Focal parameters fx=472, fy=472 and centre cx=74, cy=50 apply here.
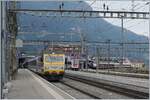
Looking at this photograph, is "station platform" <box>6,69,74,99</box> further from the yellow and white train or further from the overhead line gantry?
the overhead line gantry

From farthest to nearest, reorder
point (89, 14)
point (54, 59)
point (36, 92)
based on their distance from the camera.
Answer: point (89, 14) < point (54, 59) < point (36, 92)

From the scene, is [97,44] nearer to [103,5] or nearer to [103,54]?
[103,54]

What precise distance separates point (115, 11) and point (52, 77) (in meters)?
11.0

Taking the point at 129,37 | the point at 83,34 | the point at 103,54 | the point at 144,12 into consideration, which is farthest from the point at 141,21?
the point at 129,37

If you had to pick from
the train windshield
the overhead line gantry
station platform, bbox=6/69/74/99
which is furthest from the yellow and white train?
station platform, bbox=6/69/74/99

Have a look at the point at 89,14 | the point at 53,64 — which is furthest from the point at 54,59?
the point at 89,14

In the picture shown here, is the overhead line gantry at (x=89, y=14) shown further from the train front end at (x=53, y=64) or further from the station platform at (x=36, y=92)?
the station platform at (x=36, y=92)

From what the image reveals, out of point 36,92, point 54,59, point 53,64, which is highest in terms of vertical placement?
point 54,59

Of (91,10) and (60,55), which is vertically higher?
(91,10)

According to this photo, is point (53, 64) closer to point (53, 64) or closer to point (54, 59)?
point (53, 64)

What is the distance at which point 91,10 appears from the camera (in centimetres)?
5053

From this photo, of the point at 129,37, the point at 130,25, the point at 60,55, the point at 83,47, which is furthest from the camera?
the point at 129,37

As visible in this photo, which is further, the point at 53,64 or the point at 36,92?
the point at 53,64

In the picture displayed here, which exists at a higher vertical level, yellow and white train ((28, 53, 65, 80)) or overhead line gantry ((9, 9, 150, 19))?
overhead line gantry ((9, 9, 150, 19))
